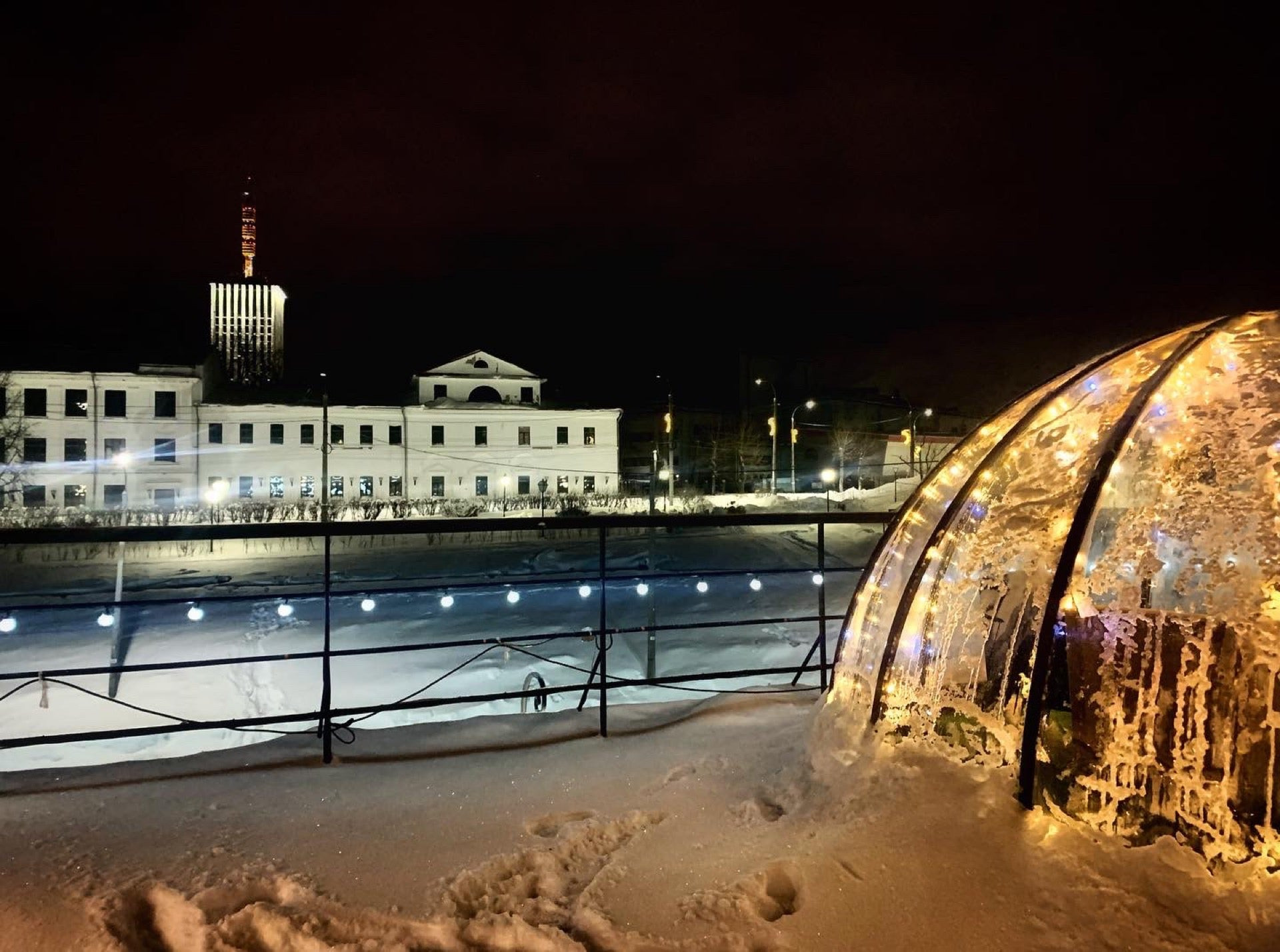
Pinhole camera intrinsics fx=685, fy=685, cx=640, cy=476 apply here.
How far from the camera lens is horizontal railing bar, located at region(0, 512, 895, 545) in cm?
376

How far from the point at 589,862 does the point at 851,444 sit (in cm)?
5629

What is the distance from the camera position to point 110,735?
4.33 m

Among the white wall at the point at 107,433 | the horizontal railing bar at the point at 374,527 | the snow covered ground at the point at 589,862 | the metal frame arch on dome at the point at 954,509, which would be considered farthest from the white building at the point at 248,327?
the metal frame arch on dome at the point at 954,509

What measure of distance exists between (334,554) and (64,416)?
22427 mm

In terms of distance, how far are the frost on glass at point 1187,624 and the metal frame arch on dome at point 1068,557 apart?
57 mm

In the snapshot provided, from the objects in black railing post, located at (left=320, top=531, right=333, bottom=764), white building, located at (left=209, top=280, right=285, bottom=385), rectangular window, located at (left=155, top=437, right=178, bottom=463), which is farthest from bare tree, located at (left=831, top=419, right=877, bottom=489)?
black railing post, located at (left=320, top=531, right=333, bottom=764)

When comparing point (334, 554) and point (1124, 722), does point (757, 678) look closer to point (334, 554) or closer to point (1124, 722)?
point (1124, 722)

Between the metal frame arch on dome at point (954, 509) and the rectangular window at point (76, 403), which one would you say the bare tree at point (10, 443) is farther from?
the metal frame arch on dome at point (954, 509)

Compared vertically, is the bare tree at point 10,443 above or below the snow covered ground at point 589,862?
above

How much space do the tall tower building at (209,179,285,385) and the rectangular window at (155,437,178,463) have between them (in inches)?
851

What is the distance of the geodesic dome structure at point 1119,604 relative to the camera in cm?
298

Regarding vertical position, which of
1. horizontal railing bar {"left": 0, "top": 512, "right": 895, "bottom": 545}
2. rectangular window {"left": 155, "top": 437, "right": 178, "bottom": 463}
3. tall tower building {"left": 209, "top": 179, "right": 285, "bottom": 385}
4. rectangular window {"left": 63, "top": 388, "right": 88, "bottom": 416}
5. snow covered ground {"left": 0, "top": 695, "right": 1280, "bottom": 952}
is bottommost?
snow covered ground {"left": 0, "top": 695, "right": 1280, "bottom": 952}

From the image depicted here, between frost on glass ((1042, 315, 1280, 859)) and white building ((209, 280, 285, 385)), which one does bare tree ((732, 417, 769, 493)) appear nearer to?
white building ((209, 280, 285, 385))

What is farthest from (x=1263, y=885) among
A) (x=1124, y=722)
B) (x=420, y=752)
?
Answer: (x=420, y=752)
